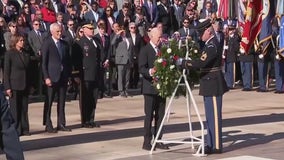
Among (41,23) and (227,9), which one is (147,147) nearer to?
(41,23)

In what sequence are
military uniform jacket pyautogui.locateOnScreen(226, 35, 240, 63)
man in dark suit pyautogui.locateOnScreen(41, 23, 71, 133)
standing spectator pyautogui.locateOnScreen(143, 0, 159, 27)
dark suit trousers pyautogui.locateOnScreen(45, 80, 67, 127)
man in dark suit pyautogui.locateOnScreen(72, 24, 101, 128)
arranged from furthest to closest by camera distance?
standing spectator pyautogui.locateOnScreen(143, 0, 159, 27) < military uniform jacket pyautogui.locateOnScreen(226, 35, 240, 63) < man in dark suit pyautogui.locateOnScreen(72, 24, 101, 128) < dark suit trousers pyautogui.locateOnScreen(45, 80, 67, 127) < man in dark suit pyautogui.locateOnScreen(41, 23, 71, 133)

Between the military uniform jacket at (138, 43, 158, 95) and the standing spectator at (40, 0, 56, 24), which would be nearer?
the military uniform jacket at (138, 43, 158, 95)

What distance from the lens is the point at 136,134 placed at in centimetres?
1327

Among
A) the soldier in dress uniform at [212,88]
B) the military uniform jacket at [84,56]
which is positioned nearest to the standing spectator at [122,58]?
the military uniform jacket at [84,56]

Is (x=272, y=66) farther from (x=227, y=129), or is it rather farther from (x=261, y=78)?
(x=227, y=129)

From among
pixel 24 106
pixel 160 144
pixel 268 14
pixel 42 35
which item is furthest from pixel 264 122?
pixel 268 14

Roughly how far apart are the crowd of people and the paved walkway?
41cm

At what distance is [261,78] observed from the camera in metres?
21.8

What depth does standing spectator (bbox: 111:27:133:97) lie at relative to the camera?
64.5ft

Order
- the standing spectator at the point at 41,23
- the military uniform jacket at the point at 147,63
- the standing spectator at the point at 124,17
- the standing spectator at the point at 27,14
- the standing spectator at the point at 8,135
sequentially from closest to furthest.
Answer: the standing spectator at the point at 8,135, the military uniform jacket at the point at 147,63, the standing spectator at the point at 41,23, the standing spectator at the point at 27,14, the standing spectator at the point at 124,17

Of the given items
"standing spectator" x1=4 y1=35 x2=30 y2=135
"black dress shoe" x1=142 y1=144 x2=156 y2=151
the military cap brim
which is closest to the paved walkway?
"black dress shoe" x1=142 y1=144 x2=156 y2=151

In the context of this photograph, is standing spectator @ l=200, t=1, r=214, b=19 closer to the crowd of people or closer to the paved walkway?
the crowd of people

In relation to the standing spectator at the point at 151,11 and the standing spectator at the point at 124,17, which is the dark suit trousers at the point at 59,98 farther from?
the standing spectator at the point at 151,11

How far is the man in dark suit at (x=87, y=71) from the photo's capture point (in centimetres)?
1430
